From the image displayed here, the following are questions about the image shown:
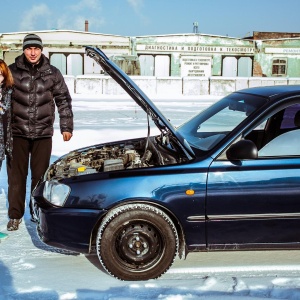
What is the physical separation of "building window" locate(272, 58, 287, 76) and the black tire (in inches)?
1513

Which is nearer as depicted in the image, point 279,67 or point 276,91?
point 276,91

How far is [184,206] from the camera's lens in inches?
142

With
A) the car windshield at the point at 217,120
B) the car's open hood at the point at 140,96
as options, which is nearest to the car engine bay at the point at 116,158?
the car's open hood at the point at 140,96

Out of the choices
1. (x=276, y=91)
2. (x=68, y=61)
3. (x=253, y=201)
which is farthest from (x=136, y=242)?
(x=68, y=61)

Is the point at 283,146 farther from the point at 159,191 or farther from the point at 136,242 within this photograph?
the point at 136,242

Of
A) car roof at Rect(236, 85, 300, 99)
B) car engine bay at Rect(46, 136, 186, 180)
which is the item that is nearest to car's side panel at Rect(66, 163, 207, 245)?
car engine bay at Rect(46, 136, 186, 180)

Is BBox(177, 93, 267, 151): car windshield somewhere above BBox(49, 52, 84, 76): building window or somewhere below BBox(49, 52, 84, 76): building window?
below

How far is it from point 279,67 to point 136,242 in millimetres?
38620

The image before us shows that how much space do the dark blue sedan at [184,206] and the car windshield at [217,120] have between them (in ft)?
0.65

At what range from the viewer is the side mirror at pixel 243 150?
3561 mm

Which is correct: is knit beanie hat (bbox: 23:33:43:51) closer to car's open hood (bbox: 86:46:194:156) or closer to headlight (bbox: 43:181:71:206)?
car's open hood (bbox: 86:46:194:156)

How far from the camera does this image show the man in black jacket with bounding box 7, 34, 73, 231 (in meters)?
4.81

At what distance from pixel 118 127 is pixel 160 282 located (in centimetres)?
1042

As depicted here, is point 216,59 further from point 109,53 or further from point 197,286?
point 197,286
